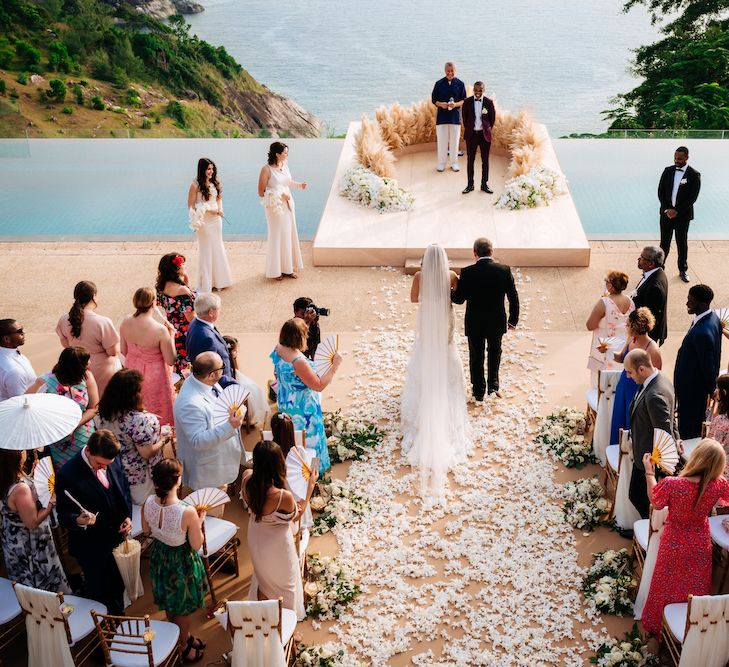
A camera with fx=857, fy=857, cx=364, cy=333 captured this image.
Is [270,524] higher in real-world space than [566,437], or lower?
higher

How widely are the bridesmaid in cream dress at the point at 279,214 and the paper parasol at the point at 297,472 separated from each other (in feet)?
16.2

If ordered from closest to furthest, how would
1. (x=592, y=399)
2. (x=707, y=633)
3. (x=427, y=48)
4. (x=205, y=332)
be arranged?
(x=707, y=633) → (x=205, y=332) → (x=592, y=399) → (x=427, y=48)

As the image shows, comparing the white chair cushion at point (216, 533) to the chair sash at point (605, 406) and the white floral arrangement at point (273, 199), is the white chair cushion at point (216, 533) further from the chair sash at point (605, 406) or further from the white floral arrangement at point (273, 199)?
the white floral arrangement at point (273, 199)

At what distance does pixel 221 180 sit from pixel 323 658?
Answer: 415 inches

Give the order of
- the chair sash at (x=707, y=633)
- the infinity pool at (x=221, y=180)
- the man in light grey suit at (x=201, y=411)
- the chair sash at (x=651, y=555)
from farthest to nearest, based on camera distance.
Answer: the infinity pool at (x=221, y=180)
the man in light grey suit at (x=201, y=411)
the chair sash at (x=651, y=555)
the chair sash at (x=707, y=633)

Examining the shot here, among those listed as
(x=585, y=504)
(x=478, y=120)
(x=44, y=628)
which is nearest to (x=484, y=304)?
(x=585, y=504)

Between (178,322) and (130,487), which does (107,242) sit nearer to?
(178,322)

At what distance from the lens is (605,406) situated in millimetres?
6785

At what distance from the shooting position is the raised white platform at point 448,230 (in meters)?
10.6

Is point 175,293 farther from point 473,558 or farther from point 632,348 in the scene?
point 632,348

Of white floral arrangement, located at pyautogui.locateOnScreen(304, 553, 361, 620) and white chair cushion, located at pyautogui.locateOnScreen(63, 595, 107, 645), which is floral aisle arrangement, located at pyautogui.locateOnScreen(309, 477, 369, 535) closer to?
white floral arrangement, located at pyautogui.locateOnScreen(304, 553, 361, 620)

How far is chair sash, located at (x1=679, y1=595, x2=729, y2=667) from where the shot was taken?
452 cm

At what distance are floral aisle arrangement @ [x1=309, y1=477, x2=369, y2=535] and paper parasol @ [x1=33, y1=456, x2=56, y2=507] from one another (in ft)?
6.56

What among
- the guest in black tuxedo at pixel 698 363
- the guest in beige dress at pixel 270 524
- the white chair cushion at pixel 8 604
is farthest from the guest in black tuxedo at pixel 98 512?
the guest in black tuxedo at pixel 698 363
